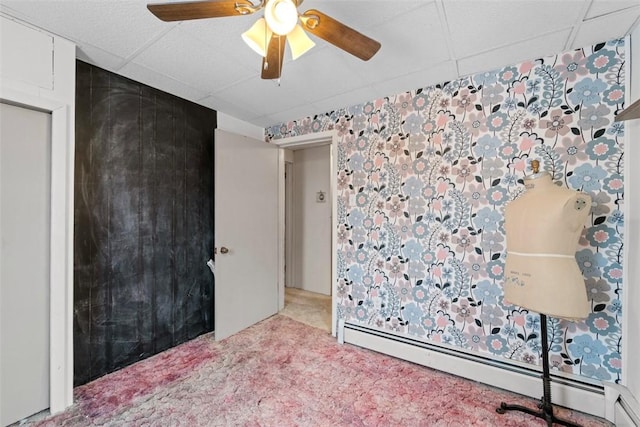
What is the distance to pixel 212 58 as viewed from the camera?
→ 177 cm

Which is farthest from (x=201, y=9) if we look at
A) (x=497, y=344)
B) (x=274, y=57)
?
(x=497, y=344)

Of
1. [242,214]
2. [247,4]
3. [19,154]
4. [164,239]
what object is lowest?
[164,239]

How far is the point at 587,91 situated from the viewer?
1621mm

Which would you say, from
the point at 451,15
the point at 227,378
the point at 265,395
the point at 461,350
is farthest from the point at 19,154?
the point at 461,350

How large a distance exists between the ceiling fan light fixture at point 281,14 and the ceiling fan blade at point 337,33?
8cm

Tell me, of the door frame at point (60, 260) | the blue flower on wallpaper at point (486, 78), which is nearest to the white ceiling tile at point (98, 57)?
the door frame at point (60, 260)

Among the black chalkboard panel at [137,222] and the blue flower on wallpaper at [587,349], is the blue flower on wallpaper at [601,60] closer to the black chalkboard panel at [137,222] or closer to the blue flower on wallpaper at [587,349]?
the blue flower on wallpaper at [587,349]

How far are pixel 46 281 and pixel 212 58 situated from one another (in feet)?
5.75

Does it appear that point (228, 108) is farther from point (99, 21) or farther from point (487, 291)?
point (487, 291)

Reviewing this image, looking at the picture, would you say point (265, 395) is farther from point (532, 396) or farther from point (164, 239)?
point (532, 396)

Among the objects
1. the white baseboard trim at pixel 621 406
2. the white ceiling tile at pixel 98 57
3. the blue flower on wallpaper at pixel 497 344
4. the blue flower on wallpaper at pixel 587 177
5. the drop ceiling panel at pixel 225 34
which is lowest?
the white baseboard trim at pixel 621 406

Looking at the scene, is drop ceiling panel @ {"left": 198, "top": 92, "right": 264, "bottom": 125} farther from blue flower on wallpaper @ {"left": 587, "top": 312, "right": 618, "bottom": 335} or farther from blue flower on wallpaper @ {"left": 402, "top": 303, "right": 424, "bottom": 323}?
blue flower on wallpaper @ {"left": 587, "top": 312, "right": 618, "bottom": 335}

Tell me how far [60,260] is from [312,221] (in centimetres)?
287

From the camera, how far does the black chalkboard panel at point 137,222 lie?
184 cm
